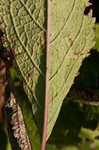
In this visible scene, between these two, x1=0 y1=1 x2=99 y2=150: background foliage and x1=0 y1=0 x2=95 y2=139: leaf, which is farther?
x1=0 y1=1 x2=99 y2=150: background foliage

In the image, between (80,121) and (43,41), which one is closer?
(43,41)

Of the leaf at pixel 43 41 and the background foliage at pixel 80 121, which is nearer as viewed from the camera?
the leaf at pixel 43 41

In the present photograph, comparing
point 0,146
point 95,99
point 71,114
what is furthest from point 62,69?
point 0,146

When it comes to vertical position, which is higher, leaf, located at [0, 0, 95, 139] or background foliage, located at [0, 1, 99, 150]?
leaf, located at [0, 0, 95, 139]

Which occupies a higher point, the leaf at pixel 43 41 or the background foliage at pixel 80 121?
the leaf at pixel 43 41
